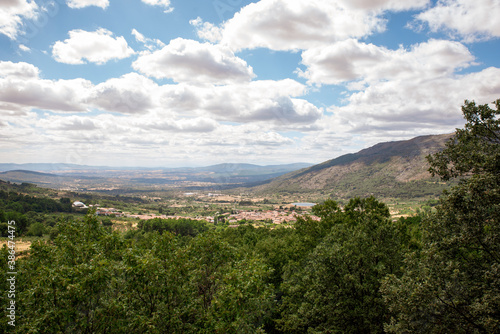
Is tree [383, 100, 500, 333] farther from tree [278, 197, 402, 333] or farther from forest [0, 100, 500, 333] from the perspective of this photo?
tree [278, 197, 402, 333]

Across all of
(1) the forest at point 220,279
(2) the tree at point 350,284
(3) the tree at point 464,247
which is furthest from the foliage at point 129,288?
(3) the tree at point 464,247

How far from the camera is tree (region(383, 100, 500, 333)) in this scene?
10.6 meters

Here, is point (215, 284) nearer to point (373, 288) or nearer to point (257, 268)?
point (257, 268)

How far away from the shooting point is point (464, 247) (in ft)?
38.2

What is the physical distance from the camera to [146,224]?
93.9 meters

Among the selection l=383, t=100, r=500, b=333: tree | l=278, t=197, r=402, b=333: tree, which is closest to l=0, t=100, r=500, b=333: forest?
l=383, t=100, r=500, b=333: tree

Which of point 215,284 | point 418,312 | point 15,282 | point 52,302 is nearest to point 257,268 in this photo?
point 215,284

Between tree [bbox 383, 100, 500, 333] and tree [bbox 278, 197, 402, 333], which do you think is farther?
tree [bbox 278, 197, 402, 333]

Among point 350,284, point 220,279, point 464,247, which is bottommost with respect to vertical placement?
point 350,284

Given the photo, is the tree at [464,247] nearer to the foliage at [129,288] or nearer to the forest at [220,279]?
the forest at [220,279]

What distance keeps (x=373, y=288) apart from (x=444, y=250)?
744cm

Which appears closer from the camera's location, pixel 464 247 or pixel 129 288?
pixel 464 247

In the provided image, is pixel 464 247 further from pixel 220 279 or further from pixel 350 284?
pixel 220 279

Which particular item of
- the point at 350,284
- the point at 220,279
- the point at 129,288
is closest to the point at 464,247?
the point at 350,284
